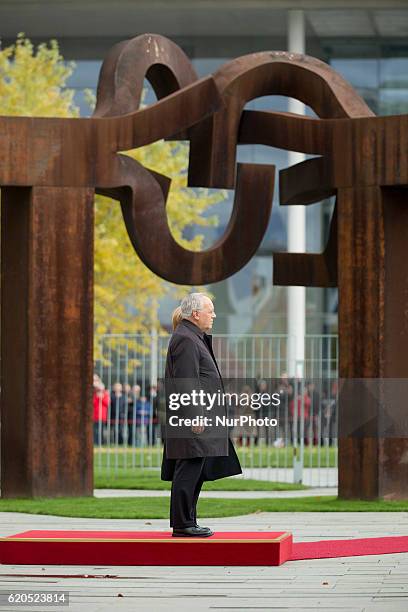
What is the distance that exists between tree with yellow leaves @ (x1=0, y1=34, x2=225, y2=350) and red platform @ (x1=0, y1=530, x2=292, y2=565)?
22.0 m

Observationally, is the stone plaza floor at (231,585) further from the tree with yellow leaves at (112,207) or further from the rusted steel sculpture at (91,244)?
the tree with yellow leaves at (112,207)

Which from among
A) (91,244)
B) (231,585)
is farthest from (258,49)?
(231,585)

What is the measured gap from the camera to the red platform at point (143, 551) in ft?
32.3

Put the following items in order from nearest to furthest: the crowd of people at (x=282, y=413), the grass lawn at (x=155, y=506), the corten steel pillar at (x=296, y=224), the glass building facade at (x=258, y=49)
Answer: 1. the grass lawn at (x=155, y=506)
2. the crowd of people at (x=282, y=413)
3. the corten steel pillar at (x=296, y=224)
4. the glass building facade at (x=258, y=49)

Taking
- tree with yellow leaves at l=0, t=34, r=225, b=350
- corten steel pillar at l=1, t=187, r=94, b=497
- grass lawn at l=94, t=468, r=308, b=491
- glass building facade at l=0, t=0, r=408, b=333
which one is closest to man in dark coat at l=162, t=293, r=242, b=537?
corten steel pillar at l=1, t=187, r=94, b=497

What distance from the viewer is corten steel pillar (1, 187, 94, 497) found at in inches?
599

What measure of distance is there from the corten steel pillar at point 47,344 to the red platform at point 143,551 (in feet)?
16.9

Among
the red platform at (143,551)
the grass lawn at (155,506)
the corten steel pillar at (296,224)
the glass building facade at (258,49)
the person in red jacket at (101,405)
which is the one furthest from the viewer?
the glass building facade at (258,49)

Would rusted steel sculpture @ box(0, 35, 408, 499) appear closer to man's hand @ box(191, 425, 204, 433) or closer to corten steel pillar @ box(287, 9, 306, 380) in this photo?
man's hand @ box(191, 425, 204, 433)

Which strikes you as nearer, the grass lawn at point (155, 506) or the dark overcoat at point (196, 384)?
the dark overcoat at point (196, 384)

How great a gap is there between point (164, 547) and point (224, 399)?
1.20 m

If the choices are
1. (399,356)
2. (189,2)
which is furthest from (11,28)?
(399,356)

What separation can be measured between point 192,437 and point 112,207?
23.1 m

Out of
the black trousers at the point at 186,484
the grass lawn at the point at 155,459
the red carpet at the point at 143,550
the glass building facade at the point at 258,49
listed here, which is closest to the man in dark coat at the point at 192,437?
the black trousers at the point at 186,484
